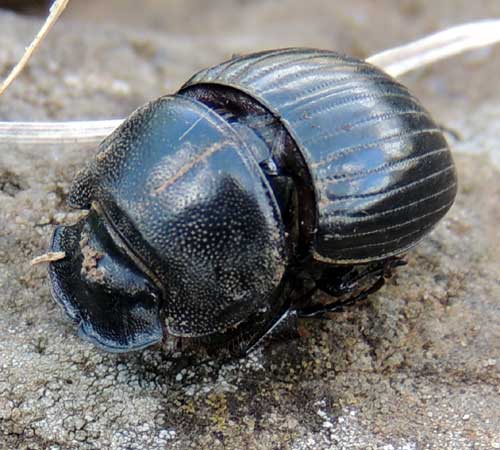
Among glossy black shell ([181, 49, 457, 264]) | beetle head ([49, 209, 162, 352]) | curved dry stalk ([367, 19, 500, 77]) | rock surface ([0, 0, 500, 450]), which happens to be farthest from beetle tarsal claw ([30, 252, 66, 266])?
curved dry stalk ([367, 19, 500, 77])

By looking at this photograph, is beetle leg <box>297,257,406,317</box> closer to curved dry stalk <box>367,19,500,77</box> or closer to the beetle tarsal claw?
the beetle tarsal claw

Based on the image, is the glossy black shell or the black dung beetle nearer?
the black dung beetle

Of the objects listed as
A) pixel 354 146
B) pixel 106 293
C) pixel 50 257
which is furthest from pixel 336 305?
pixel 50 257

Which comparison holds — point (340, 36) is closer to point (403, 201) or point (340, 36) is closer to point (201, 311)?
point (403, 201)

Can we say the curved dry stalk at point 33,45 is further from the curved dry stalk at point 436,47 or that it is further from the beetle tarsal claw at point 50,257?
the curved dry stalk at point 436,47

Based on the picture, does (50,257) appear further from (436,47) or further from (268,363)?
(436,47)

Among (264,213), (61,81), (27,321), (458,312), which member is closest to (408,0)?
(61,81)

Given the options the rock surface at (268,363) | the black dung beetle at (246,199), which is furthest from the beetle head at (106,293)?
the rock surface at (268,363)
